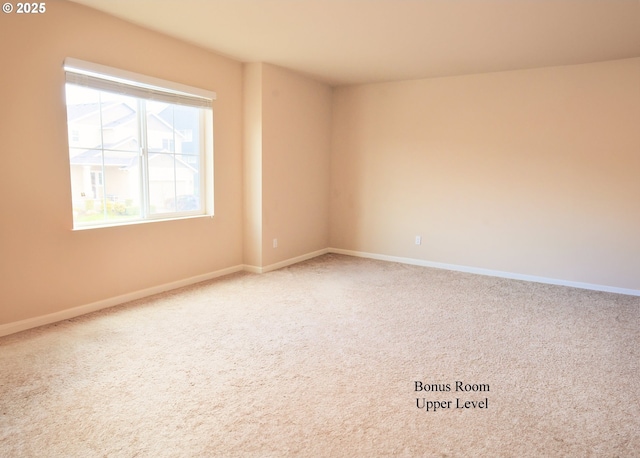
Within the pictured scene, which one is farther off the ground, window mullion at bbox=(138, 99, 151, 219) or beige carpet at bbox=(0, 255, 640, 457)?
window mullion at bbox=(138, 99, 151, 219)

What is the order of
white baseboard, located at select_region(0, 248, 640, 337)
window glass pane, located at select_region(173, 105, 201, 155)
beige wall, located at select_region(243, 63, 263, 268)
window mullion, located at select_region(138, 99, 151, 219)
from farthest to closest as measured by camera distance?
beige wall, located at select_region(243, 63, 263, 268) < window glass pane, located at select_region(173, 105, 201, 155) < window mullion, located at select_region(138, 99, 151, 219) < white baseboard, located at select_region(0, 248, 640, 337)

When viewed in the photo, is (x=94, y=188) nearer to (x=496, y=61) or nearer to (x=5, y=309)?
(x=5, y=309)

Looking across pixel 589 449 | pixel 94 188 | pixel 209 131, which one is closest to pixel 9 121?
pixel 94 188

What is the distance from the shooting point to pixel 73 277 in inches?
126

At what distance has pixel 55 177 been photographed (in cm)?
302

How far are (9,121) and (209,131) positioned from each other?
1857 mm

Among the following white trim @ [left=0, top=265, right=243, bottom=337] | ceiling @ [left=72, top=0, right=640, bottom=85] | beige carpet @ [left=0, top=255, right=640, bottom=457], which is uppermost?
ceiling @ [left=72, top=0, right=640, bottom=85]

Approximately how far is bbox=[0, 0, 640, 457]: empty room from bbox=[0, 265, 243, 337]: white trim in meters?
0.02

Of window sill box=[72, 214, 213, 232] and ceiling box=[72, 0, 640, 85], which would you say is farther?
window sill box=[72, 214, 213, 232]

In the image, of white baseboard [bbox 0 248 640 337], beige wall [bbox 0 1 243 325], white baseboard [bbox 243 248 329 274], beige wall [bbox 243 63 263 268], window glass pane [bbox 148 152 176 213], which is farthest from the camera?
white baseboard [bbox 243 248 329 274]

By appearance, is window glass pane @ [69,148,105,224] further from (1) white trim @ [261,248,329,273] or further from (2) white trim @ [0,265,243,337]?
(1) white trim @ [261,248,329,273]

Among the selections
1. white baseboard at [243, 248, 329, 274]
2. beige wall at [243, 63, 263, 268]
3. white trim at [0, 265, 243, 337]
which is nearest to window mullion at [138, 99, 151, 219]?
white trim at [0, 265, 243, 337]

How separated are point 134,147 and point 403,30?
259 cm

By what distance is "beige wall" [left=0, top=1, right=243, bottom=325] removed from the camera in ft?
9.10
